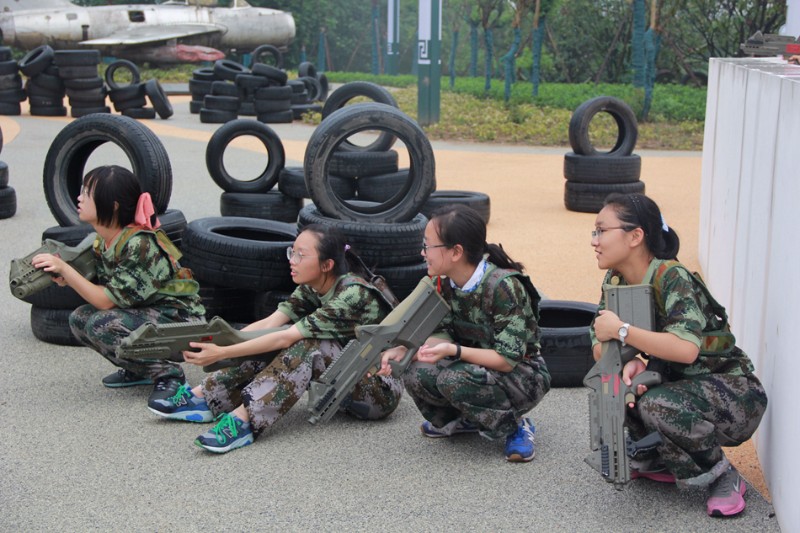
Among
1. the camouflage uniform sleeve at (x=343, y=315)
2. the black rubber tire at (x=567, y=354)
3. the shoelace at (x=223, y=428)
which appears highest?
the camouflage uniform sleeve at (x=343, y=315)

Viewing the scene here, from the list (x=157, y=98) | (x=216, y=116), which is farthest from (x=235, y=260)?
(x=157, y=98)

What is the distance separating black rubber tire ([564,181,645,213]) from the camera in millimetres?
11203

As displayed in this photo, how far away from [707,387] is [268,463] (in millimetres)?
1906

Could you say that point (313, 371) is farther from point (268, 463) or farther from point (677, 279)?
point (677, 279)

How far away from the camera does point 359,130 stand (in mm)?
6820

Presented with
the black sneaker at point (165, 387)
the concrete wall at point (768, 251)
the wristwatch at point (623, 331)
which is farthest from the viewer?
the black sneaker at point (165, 387)

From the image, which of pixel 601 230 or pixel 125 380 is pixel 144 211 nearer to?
pixel 125 380

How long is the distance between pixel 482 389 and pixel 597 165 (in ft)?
24.1

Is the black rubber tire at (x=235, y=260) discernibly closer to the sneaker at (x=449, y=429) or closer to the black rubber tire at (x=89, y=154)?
the black rubber tire at (x=89, y=154)

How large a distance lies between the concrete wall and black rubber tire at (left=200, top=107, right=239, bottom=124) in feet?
56.0

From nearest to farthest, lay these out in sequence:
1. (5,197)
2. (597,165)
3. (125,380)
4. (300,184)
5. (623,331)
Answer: (623,331), (125,380), (300,184), (5,197), (597,165)

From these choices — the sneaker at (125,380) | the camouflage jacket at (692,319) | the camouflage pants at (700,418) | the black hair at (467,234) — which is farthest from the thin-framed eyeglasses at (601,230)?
the sneaker at (125,380)

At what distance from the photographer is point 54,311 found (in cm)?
625

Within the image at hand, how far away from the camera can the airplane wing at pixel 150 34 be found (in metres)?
33.9
